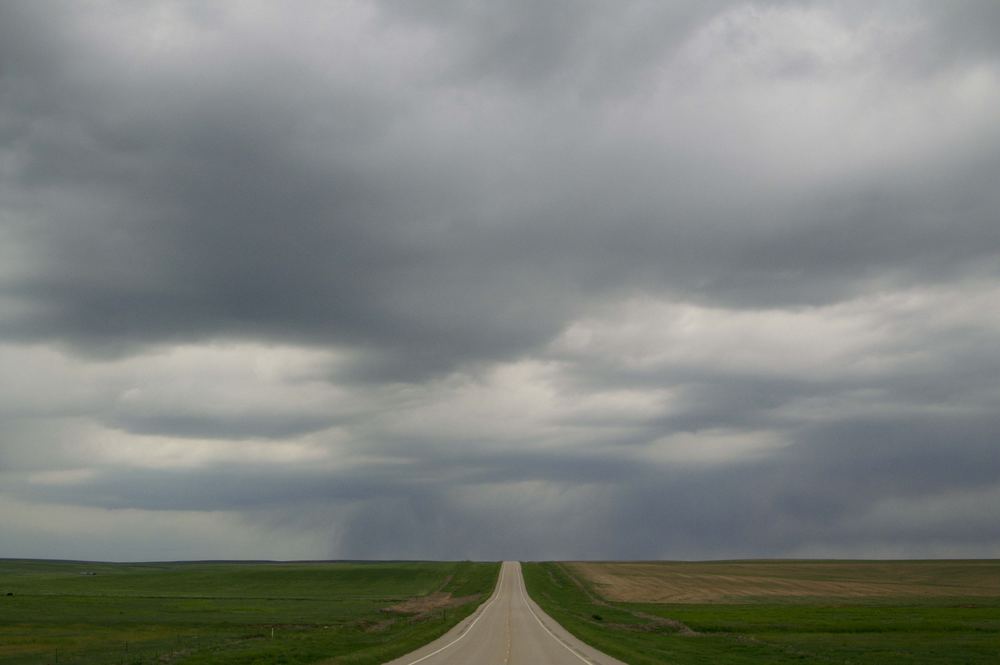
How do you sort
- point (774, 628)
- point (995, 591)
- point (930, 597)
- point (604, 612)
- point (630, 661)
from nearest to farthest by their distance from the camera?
point (630, 661)
point (774, 628)
point (604, 612)
point (930, 597)
point (995, 591)

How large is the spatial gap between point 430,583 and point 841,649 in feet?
319

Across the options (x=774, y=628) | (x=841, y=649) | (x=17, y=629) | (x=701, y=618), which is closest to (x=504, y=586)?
(x=701, y=618)

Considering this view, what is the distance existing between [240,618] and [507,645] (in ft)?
146

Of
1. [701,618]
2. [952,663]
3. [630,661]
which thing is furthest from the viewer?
[701,618]

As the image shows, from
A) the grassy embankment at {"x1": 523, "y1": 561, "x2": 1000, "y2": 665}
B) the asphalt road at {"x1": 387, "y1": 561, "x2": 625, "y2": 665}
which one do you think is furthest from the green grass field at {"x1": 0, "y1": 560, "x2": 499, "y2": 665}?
the grassy embankment at {"x1": 523, "y1": 561, "x2": 1000, "y2": 665}

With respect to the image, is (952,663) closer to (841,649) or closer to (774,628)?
(841,649)

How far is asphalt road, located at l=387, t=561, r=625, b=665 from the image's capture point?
119ft

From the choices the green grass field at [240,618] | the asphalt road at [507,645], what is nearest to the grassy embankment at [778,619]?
the asphalt road at [507,645]

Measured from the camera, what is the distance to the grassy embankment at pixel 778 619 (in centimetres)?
4728

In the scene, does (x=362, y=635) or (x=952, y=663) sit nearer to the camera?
(x=952, y=663)

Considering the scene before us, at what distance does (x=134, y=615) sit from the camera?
273 feet

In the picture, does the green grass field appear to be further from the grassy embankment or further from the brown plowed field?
the brown plowed field

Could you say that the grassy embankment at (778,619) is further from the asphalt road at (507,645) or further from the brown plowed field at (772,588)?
the asphalt road at (507,645)

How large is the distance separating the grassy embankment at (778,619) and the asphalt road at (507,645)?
5.91ft
